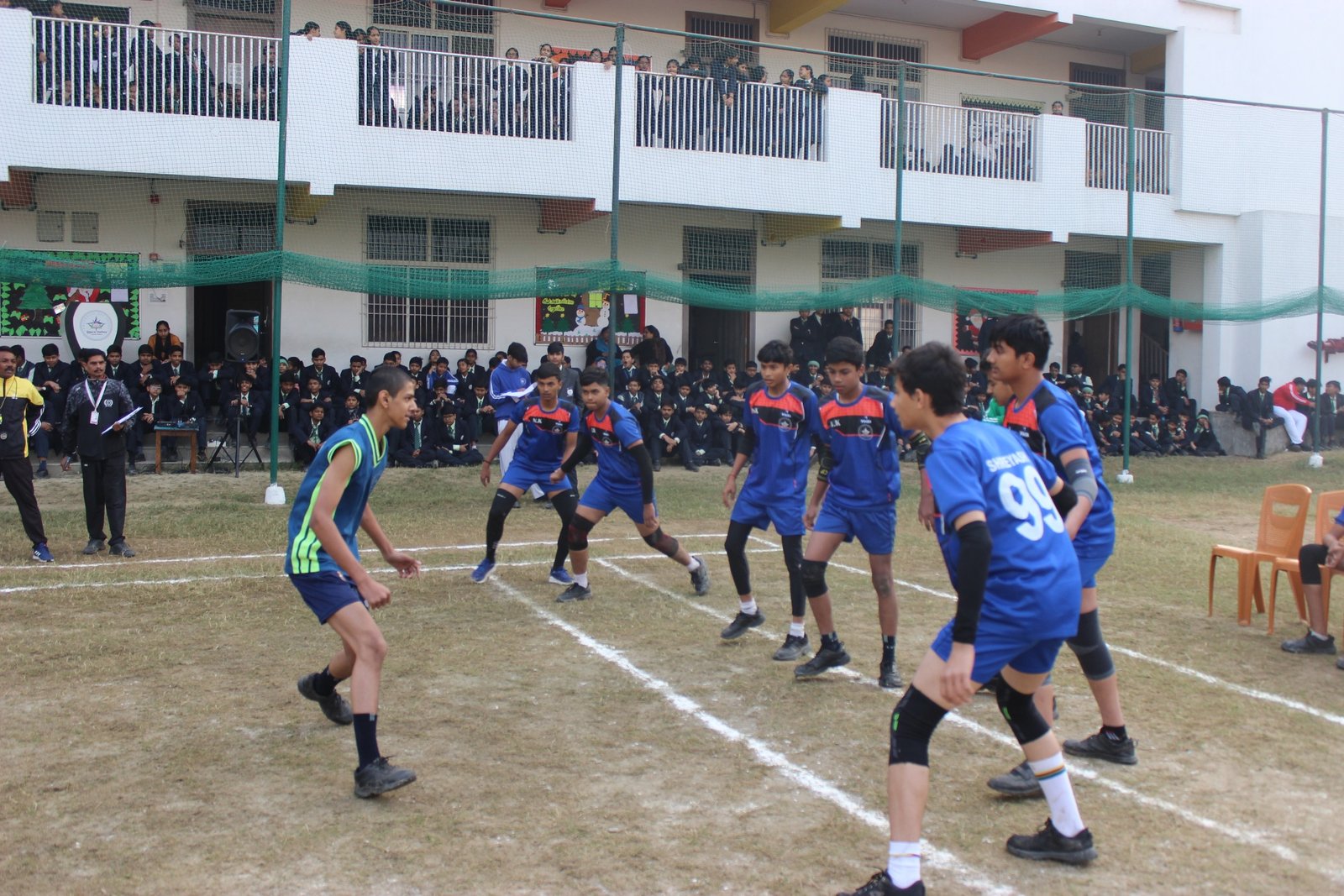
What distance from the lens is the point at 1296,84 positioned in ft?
76.2

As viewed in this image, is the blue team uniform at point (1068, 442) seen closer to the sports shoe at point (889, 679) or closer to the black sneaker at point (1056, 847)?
the black sneaker at point (1056, 847)

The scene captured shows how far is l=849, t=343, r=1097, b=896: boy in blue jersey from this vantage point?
12.3 feet

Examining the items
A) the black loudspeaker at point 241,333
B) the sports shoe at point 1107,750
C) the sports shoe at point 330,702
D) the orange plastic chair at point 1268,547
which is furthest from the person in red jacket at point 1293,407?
the sports shoe at point 330,702

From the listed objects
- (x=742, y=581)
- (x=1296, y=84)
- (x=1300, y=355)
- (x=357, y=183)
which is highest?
(x=1296, y=84)

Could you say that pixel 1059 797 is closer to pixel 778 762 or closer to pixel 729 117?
pixel 778 762

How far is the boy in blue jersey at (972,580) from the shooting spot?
376 cm

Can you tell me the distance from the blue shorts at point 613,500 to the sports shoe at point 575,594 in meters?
0.59

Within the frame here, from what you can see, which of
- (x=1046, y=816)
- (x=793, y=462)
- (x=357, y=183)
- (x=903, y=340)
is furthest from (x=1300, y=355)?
(x=1046, y=816)

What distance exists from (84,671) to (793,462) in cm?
419

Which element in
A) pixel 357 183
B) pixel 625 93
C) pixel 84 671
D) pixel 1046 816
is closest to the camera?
pixel 1046 816

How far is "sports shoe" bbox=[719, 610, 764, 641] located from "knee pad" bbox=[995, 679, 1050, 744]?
3.27 metres

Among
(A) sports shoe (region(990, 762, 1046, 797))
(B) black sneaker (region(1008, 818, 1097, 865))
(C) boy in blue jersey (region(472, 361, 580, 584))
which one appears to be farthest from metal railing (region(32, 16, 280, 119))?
(B) black sneaker (region(1008, 818, 1097, 865))

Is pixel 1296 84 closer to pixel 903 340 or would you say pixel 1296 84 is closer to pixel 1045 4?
pixel 1045 4

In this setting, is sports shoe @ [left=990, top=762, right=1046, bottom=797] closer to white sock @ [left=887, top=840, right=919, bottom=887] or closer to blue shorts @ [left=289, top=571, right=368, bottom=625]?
white sock @ [left=887, top=840, right=919, bottom=887]
